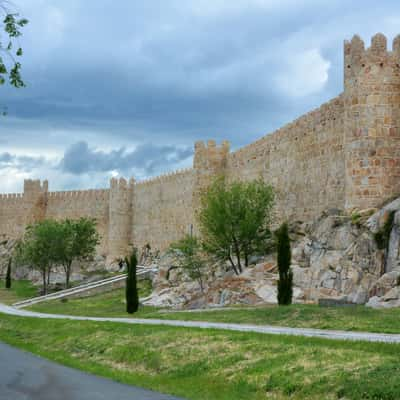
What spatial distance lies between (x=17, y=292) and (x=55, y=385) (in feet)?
152

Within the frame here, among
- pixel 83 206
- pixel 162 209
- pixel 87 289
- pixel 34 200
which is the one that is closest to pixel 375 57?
pixel 87 289

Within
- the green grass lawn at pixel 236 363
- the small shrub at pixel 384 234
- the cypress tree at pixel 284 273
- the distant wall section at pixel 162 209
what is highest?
the distant wall section at pixel 162 209

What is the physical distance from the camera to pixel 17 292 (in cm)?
5853

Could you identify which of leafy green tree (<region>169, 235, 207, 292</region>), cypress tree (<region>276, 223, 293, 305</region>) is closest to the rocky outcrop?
cypress tree (<region>276, 223, 293, 305</region>)

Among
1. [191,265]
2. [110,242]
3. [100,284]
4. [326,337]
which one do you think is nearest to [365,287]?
[326,337]

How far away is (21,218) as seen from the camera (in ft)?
263

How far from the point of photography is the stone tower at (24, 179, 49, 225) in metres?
78.9

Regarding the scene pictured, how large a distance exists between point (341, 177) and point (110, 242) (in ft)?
127

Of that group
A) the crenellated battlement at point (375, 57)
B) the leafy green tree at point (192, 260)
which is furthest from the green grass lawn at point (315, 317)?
the crenellated battlement at point (375, 57)

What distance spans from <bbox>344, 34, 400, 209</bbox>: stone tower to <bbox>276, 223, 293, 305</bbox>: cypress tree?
485 cm

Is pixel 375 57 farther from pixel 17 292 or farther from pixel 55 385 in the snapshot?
pixel 17 292

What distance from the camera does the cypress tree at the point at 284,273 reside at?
2573 centimetres

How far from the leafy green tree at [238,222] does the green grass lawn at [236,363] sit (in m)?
16.2

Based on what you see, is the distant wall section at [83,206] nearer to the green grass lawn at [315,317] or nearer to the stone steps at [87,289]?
the stone steps at [87,289]
